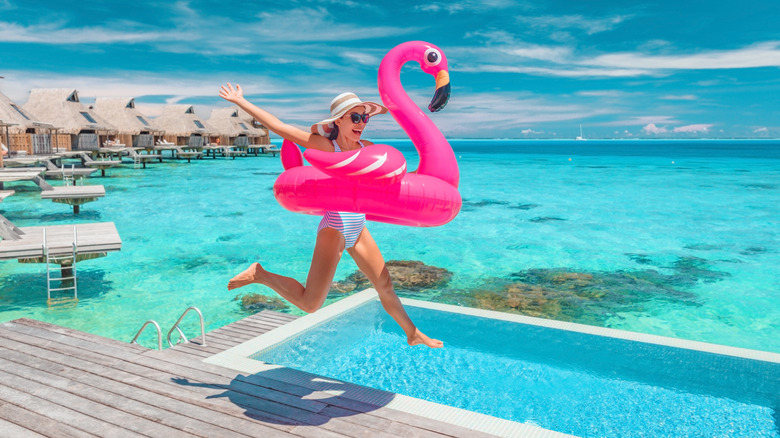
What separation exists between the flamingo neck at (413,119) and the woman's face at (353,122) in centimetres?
18

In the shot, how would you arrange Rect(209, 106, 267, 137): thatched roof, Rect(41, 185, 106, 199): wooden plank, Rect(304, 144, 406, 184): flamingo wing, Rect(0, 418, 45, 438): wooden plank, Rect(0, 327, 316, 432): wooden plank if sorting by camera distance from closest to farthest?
Rect(304, 144, 406, 184): flamingo wing, Rect(0, 418, 45, 438): wooden plank, Rect(0, 327, 316, 432): wooden plank, Rect(41, 185, 106, 199): wooden plank, Rect(209, 106, 267, 137): thatched roof

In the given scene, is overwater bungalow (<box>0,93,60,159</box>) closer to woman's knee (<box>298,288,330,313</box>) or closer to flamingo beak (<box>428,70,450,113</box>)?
woman's knee (<box>298,288,330,313</box>)

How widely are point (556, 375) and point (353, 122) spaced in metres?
3.86

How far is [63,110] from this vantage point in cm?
4112

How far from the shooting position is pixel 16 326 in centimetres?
527

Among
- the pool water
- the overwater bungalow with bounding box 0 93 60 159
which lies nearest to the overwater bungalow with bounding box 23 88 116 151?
the overwater bungalow with bounding box 0 93 60 159

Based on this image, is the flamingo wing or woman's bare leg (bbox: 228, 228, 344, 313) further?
woman's bare leg (bbox: 228, 228, 344, 313)

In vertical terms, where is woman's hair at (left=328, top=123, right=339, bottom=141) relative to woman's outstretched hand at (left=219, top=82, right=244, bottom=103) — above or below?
below

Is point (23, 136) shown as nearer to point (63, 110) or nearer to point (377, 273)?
point (63, 110)

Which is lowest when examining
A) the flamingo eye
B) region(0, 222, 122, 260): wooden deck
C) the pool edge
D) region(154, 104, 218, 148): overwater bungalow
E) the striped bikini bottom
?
the pool edge

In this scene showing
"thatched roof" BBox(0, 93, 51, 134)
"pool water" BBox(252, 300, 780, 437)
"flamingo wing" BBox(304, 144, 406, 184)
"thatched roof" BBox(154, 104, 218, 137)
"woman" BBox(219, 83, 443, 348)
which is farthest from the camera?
"thatched roof" BBox(154, 104, 218, 137)

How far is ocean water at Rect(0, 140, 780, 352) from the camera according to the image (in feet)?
30.1

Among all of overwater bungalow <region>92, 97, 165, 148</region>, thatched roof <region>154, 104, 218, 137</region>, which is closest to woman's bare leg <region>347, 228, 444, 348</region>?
overwater bungalow <region>92, 97, 165, 148</region>

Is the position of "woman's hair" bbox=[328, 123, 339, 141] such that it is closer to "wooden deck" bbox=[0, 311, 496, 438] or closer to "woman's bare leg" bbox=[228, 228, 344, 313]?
"woman's bare leg" bbox=[228, 228, 344, 313]
